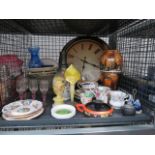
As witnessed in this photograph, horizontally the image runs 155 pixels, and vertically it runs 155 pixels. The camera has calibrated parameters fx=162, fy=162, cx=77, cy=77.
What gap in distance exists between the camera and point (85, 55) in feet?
3.00

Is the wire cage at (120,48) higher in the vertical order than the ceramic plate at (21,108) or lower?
higher

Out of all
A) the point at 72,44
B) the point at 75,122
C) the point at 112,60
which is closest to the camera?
the point at 75,122

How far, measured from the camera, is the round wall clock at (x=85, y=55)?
0.89 m

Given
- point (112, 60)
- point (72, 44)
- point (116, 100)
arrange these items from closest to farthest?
point (116, 100) → point (112, 60) → point (72, 44)

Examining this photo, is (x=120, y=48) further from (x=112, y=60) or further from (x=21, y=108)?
(x=21, y=108)

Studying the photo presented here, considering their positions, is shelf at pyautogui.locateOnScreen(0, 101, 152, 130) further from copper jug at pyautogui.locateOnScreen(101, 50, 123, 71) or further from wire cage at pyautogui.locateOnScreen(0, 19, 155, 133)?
copper jug at pyautogui.locateOnScreen(101, 50, 123, 71)

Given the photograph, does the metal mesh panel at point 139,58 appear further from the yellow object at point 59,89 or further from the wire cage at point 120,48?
the yellow object at point 59,89

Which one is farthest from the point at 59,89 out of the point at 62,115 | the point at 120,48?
the point at 120,48

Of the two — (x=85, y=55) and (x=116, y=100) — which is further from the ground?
(x=85, y=55)

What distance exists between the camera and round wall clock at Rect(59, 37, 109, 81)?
89 centimetres

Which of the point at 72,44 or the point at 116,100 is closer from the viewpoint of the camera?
the point at 116,100

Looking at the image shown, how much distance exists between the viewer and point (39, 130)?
47 cm

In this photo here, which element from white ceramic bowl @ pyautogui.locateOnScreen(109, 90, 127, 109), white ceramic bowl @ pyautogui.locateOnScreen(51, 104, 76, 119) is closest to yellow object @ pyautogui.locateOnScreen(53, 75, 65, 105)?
white ceramic bowl @ pyautogui.locateOnScreen(51, 104, 76, 119)

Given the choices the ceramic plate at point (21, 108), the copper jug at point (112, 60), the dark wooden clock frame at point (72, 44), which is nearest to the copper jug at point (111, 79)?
the copper jug at point (112, 60)
